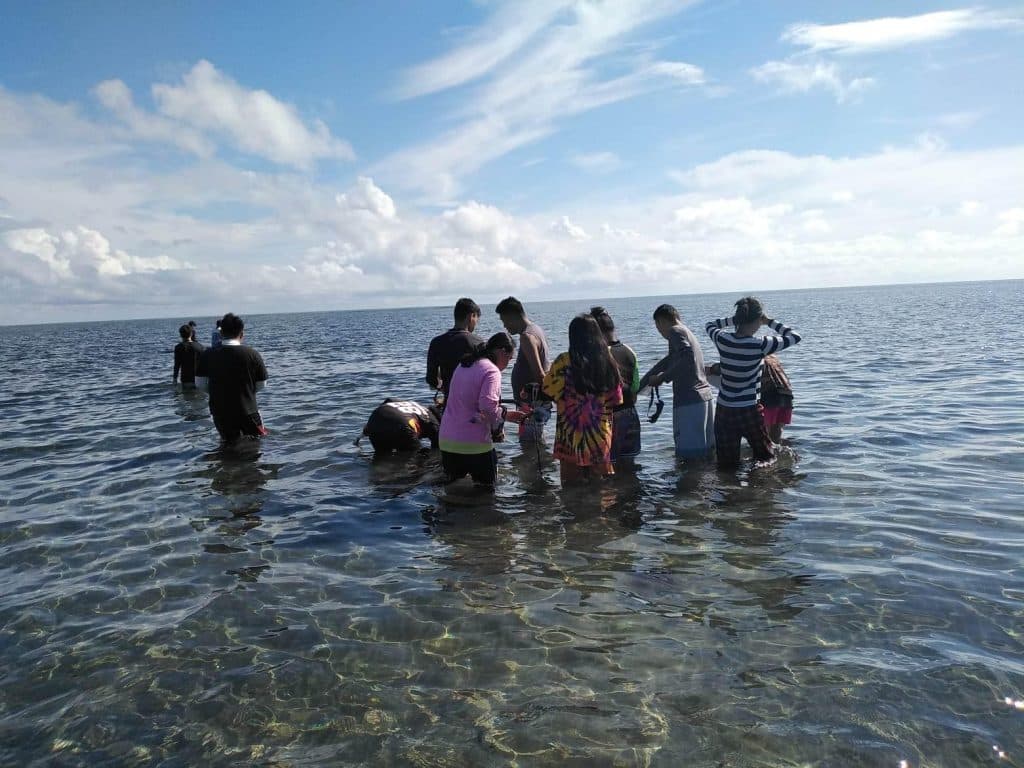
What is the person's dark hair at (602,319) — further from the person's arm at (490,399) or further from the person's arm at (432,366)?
the person's arm at (432,366)

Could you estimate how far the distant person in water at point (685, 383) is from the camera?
8.64 m

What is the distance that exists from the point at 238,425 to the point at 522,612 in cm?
748

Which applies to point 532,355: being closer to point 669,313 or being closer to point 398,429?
point 669,313

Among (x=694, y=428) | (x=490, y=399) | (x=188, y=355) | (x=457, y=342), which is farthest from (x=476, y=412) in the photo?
(x=188, y=355)

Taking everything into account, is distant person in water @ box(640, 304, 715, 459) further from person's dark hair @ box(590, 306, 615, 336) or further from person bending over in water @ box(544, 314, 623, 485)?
person bending over in water @ box(544, 314, 623, 485)

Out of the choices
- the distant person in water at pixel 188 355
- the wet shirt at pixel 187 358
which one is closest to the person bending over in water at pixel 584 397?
the distant person in water at pixel 188 355

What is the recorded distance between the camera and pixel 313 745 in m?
3.93

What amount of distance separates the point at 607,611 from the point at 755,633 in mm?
1159

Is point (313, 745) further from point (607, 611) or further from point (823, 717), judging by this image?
point (823, 717)

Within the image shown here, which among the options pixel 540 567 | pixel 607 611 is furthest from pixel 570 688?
pixel 540 567

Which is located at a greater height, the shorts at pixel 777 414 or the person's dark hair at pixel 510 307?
the person's dark hair at pixel 510 307

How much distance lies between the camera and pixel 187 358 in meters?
20.2

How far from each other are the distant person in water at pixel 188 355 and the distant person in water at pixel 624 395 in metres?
14.6

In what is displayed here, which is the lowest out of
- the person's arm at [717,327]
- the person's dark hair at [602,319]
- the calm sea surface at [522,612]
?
the calm sea surface at [522,612]
